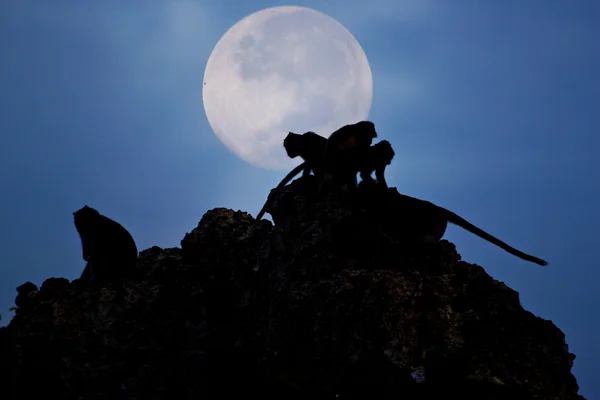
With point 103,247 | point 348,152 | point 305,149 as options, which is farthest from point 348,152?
point 103,247

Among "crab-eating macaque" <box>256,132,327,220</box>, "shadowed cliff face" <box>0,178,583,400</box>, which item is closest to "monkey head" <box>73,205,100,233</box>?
"shadowed cliff face" <box>0,178,583,400</box>

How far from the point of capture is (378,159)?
6844 millimetres

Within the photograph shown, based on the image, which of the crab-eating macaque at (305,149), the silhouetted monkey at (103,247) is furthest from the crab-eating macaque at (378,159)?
the silhouetted monkey at (103,247)

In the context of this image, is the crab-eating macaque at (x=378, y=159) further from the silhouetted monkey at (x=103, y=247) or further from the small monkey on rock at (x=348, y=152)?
the silhouetted monkey at (x=103, y=247)

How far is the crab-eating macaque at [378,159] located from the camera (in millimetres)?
6840

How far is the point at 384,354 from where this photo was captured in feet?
14.3

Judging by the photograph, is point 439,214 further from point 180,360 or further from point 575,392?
point 180,360

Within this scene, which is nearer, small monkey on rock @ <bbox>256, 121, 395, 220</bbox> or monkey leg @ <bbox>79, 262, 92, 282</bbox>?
monkey leg @ <bbox>79, 262, 92, 282</bbox>

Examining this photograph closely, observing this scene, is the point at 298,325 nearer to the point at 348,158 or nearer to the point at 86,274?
the point at 348,158

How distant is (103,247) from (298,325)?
3.36 metres

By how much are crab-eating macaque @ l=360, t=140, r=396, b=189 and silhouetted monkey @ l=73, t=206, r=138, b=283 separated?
370 centimetres

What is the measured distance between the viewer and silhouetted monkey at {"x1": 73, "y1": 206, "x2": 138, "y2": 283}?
628 cm

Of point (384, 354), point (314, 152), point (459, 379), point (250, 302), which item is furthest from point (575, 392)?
point (314, 152)

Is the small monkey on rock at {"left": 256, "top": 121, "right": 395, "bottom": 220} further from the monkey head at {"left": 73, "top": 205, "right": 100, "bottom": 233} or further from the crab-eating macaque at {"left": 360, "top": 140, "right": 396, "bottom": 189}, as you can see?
the monkey head at {"left": 73, "top": 205, "right": 100, "bottom": 233}
